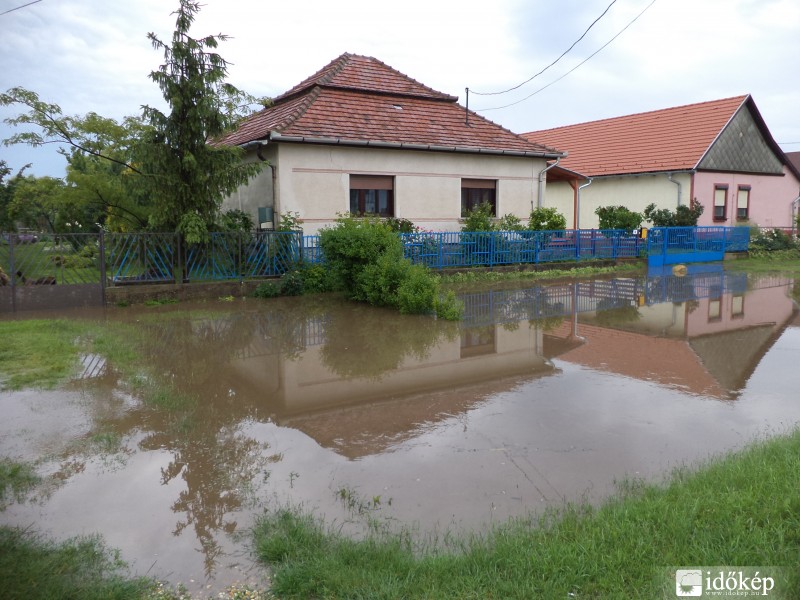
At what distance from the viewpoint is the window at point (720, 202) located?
2719cm

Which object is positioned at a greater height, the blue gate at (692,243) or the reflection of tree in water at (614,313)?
the blue gate at (692,243)

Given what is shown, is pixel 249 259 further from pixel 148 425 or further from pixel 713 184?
pixel 713 184

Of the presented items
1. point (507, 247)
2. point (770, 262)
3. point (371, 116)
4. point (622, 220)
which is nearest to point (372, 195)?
point (371, 116)

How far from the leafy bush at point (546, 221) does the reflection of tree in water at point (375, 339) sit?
922 centimetres

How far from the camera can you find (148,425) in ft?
19.4

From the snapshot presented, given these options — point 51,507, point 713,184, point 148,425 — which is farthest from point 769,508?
point 713,184

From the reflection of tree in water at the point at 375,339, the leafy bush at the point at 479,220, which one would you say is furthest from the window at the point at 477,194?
the reflection of tree in water at the point at 375,339

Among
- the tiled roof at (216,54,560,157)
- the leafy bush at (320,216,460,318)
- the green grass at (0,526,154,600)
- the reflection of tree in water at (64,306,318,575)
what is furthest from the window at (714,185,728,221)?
the green grass at (0,526,154,600)

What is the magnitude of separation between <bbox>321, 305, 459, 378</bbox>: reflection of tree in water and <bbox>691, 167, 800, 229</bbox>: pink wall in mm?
19371

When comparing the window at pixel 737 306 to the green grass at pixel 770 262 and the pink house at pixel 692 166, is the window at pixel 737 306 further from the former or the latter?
the pink house at pixel 692 166

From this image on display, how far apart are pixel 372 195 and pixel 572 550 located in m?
15.4

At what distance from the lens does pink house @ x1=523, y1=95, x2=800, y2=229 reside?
26.4 metres

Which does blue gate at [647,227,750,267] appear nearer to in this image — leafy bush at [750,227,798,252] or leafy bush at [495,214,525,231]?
leafy bush at [750,227,798,252]

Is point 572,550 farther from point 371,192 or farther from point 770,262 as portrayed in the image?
point 770,262
